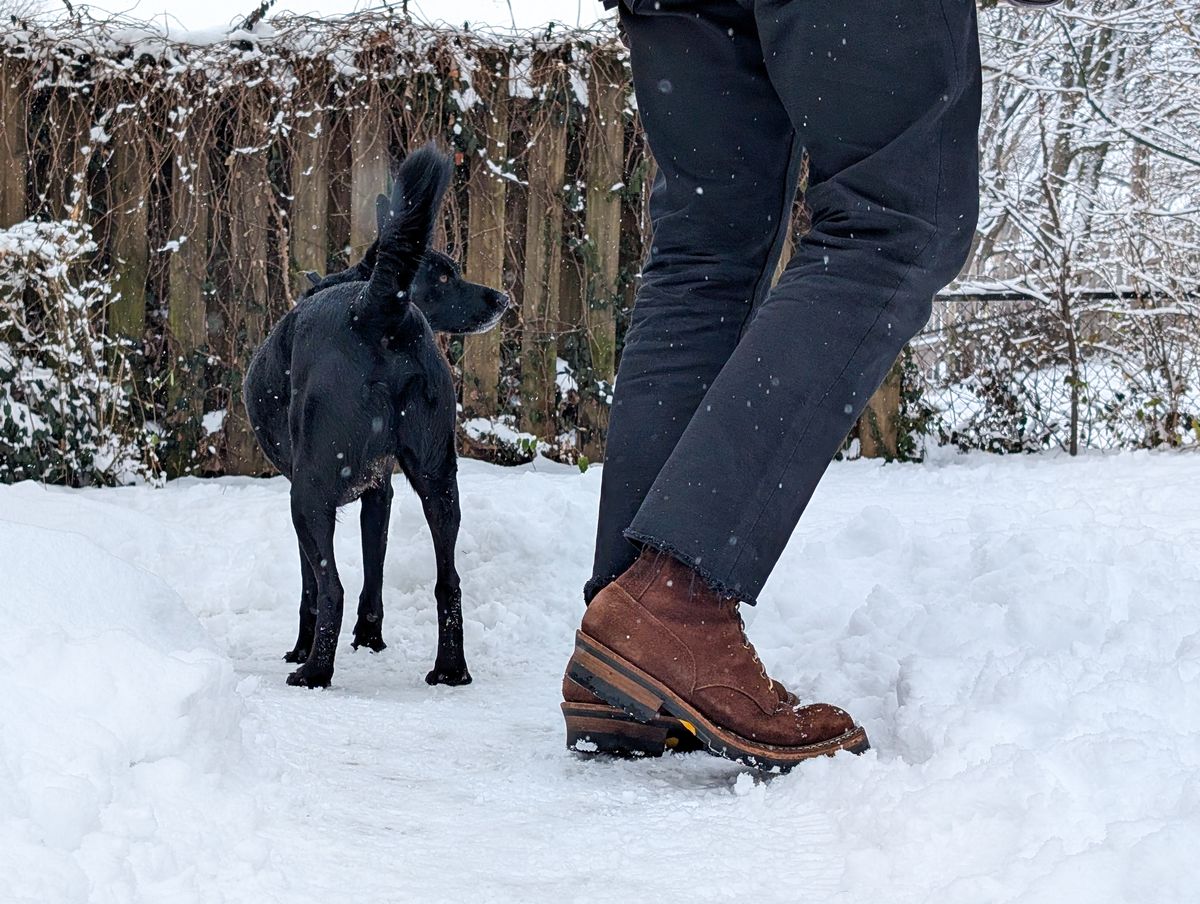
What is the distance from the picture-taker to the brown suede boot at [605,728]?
1655mm

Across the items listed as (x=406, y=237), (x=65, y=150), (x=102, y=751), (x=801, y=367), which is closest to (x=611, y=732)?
(x=801, y=367)

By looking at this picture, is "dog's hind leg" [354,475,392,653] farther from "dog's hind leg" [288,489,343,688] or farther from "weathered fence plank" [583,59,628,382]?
"weathered fence plank" [583,59,628,382]

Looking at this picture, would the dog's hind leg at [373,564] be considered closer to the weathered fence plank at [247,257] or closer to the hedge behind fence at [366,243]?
the hedge behind fence at [366,243]

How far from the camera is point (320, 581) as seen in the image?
2645 millimetres

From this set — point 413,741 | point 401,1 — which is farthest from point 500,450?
point 413,741

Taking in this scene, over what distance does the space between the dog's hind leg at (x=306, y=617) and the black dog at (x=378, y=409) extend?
0.62 feet

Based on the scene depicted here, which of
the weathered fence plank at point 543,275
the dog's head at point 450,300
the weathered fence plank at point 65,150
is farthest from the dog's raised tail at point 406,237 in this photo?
the weathered fence plank at point 65,150

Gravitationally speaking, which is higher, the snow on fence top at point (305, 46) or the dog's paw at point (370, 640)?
the snow on fence top at point (305, 46)

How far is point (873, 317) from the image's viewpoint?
1.55m

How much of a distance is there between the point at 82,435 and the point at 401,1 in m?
2.50

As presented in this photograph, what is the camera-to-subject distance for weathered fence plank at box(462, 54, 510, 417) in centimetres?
542

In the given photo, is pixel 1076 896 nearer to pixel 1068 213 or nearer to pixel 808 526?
pixel 808 526

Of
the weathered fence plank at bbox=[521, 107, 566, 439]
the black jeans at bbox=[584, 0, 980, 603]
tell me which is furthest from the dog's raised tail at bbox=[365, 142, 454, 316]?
the weathered fence plank at bbox=[521, 107, 566, 439]

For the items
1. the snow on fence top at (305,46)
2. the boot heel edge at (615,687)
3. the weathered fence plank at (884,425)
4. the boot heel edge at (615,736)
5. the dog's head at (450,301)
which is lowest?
the weathered fence plank at (884,425)
